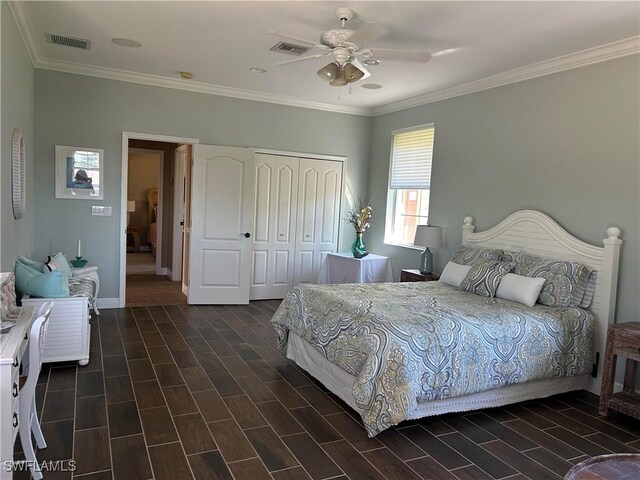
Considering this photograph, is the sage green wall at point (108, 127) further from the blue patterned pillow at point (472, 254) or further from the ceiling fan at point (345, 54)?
the blue patterned pillow at point (472, 254)

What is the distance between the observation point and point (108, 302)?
570 cm

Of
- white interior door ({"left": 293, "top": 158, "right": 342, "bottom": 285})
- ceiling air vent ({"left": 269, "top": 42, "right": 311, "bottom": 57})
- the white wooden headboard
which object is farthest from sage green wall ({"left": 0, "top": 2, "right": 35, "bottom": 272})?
the white wooden headboard

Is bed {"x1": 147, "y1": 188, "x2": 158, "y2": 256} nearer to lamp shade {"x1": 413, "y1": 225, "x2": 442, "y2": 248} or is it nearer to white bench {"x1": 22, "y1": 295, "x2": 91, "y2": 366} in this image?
white bench {"x1": 22, "y1": 295, "x2": 91, "y2": 366}

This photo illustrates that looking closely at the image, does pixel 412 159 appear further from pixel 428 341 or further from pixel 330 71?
pixel 428 341

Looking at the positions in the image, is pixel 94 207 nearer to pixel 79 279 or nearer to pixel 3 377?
pixel 79 279

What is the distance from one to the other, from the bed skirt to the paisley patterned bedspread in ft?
0.35

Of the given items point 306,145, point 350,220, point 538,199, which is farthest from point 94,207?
point 538,199

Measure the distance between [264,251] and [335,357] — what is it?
338cm

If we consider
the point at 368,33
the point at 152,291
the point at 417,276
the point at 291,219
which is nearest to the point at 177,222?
the point at 152,291

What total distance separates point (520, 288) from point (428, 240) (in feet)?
4.96

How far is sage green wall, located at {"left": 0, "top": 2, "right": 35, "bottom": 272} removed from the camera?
3270 mm

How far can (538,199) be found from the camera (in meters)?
4.42

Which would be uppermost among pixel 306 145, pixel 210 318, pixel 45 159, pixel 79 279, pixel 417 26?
pixel 417 26

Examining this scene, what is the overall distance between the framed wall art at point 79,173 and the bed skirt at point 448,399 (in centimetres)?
313
